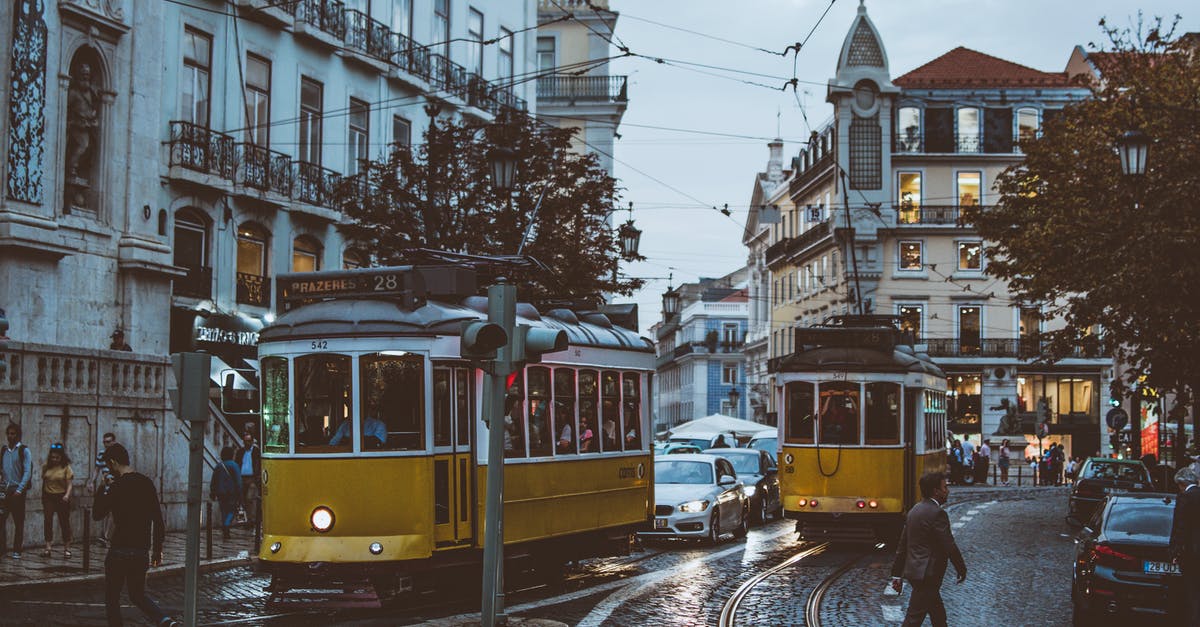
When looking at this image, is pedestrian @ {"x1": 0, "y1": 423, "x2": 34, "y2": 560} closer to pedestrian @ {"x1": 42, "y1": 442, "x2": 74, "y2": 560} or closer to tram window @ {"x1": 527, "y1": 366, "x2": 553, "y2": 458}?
pedestrian @ {"x1": 42, "y1": 442, "x2": 74, "y2": 560}

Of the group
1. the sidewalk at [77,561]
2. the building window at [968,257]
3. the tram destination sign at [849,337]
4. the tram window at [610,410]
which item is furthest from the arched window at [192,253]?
the building window at [968,257]

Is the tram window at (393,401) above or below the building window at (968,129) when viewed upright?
below

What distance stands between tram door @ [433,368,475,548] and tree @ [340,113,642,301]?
1346 cm

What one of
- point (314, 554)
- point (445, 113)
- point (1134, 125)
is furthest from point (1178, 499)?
point (445, 113)

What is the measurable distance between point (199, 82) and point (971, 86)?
49529mm

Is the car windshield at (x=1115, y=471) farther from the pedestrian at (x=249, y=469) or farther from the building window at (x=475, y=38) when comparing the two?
the building window at (x=475, y=38)

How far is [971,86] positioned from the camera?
2857 inches

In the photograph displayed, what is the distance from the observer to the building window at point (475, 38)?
42.0 meters

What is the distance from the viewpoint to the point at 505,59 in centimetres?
4469

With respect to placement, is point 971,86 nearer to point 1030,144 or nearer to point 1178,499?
point 1030,144

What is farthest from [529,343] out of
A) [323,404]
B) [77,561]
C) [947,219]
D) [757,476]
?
[947,219]

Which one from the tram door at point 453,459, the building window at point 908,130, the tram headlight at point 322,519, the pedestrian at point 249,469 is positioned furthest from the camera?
the building window at point 908,130

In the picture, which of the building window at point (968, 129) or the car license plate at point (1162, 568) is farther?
the building window at point (968, 129)

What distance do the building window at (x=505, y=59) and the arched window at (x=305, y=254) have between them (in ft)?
35.4
